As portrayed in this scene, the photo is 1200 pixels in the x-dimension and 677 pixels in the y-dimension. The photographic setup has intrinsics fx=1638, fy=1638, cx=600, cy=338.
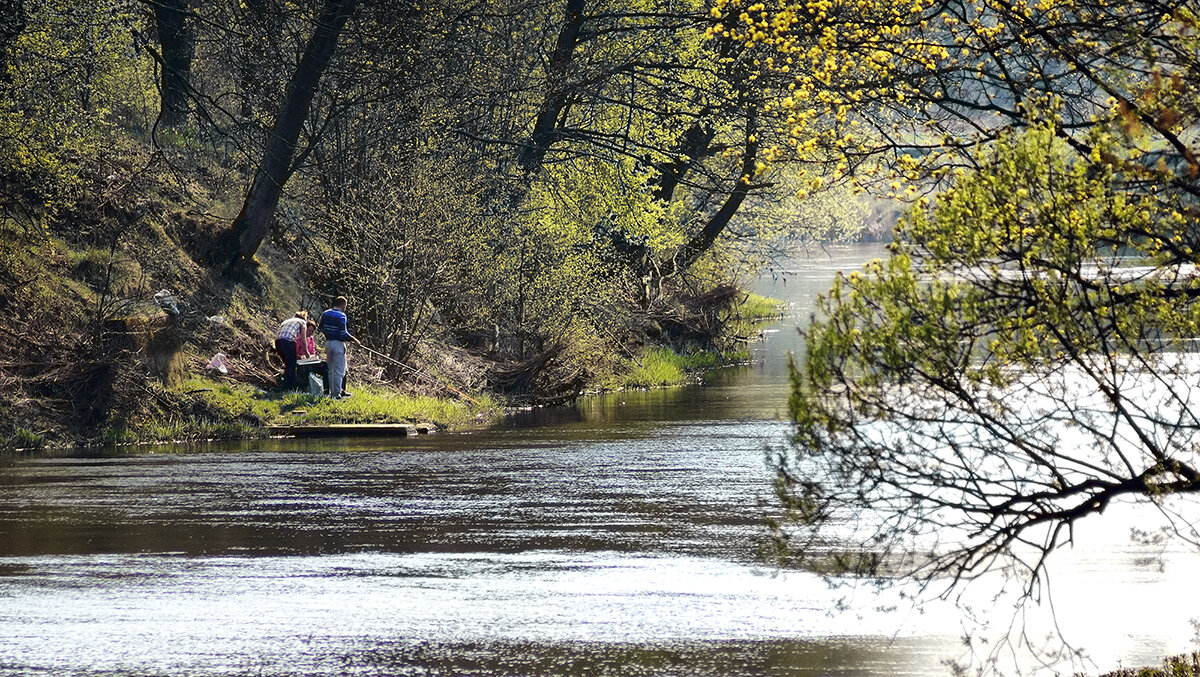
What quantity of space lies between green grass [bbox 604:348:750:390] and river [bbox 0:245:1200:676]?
15.6m

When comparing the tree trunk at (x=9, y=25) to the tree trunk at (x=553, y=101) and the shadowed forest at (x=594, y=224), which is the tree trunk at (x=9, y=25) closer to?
the shadowed forest at (x=594, y=224)

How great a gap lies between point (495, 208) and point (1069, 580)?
21.9 metres

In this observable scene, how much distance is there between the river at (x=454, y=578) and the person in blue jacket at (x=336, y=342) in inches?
164

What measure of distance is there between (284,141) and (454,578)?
17746 millimetres

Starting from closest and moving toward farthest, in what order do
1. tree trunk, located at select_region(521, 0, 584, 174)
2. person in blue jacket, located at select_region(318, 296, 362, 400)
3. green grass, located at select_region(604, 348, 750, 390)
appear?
person in blue jacket, located at select_region(318, 296, 362, 400), tree trunk, located at select_region(521, 0, 584, 174), green grass, located at select_region(604, 348, 750, 390)

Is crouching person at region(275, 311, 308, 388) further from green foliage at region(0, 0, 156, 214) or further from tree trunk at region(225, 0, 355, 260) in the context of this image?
green foliage at region(0, 0, 156, 214)

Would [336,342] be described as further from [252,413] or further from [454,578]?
[454,578]

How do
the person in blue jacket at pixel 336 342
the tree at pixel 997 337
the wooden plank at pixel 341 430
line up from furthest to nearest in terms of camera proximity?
the person in blue jacket at pixel 336 342 < the wooden plank at pixel 341 430 < the tree at pixel 997 337

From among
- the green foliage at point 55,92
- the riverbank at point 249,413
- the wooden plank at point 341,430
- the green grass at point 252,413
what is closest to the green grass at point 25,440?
the riverbank at point 249,413

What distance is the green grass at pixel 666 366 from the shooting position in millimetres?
38594

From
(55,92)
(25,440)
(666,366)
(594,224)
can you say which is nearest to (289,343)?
(25,440)

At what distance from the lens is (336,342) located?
27.1 meters

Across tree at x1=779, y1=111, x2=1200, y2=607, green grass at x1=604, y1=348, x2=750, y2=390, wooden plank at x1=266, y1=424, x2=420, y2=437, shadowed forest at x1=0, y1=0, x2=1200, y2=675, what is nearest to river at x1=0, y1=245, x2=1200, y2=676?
shadowed forest at x1=0, y1=0, x2=1200, y2=675

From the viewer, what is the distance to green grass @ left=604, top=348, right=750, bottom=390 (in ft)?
127
